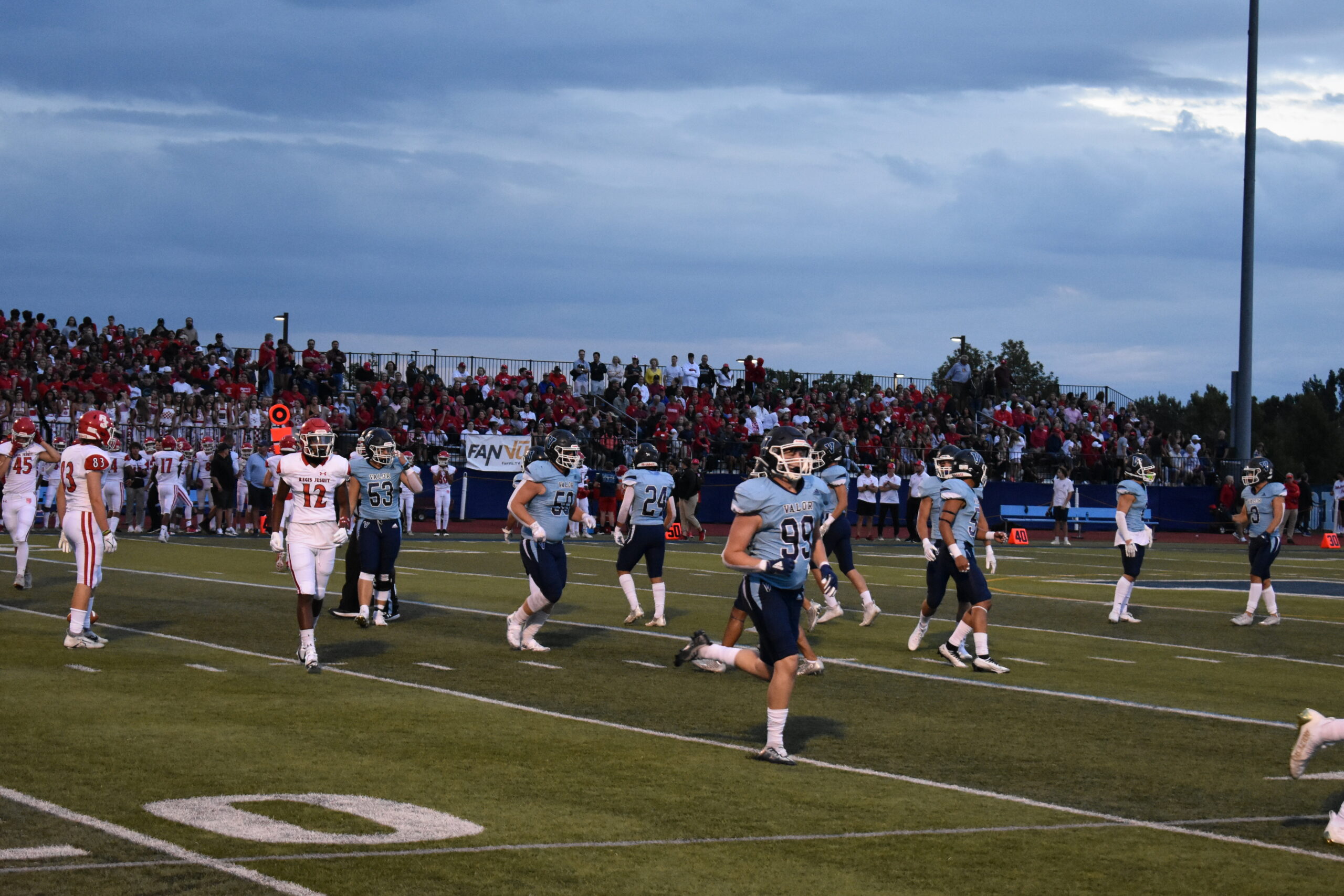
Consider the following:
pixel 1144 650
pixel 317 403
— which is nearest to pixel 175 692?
pixel 1144 650

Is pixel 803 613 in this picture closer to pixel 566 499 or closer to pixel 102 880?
pixel 566 499

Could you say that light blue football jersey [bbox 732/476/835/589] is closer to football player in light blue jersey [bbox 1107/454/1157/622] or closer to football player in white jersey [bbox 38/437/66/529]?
football player in light blue jersey [bbox 1107/454/1157/622]

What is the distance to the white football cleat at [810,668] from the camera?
39.5ft

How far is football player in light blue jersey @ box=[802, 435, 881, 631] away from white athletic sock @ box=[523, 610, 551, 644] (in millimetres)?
3213

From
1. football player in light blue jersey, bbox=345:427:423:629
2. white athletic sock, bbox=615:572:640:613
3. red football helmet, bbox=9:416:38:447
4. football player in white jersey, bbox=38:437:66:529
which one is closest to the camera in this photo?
football player in light blue jersey, bbox=345:427:423:629

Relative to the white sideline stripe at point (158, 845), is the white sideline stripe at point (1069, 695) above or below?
above

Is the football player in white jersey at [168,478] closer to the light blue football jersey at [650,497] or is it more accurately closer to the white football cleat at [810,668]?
the light blue football jersey at [650,497]

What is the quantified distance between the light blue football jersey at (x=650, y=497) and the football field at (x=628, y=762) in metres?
1.17

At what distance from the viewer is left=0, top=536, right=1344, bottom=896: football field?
6.17 metres

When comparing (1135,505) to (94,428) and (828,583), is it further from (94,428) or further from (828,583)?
(94,428)

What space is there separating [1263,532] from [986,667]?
6.33 meters

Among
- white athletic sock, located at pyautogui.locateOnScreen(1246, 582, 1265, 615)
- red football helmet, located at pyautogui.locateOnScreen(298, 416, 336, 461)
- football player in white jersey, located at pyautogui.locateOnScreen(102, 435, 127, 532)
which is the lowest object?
white athletic sock, located at pyautogui.locateOnScreen(1246, 582, 1265, 615)

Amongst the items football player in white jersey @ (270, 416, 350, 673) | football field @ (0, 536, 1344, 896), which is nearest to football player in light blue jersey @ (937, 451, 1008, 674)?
football field @ (0, 536, 1344, 896)

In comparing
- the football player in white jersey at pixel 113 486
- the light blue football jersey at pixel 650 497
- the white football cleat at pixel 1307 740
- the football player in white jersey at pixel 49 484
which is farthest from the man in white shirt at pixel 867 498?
the white football cleat at pixel 1307 740
